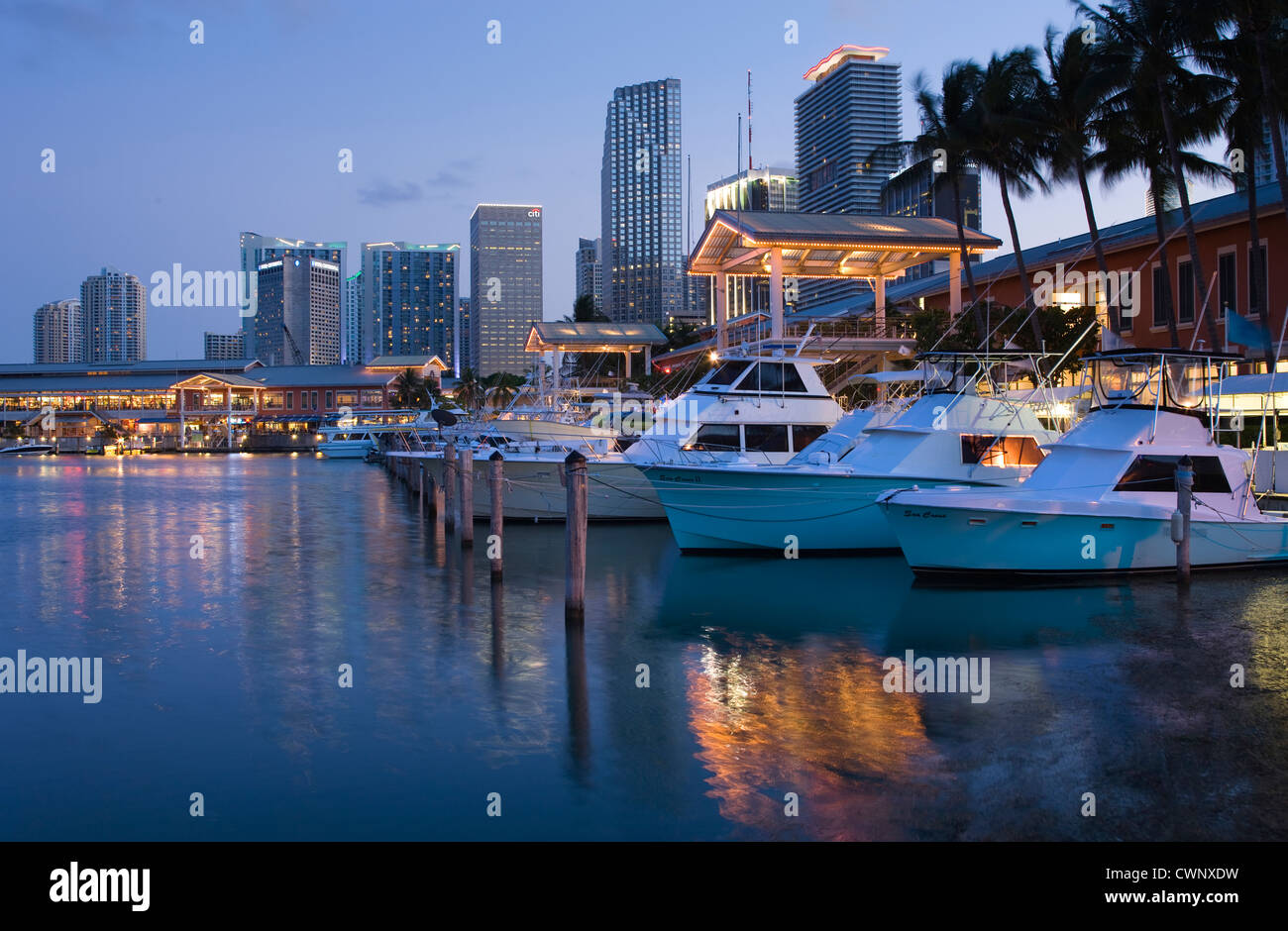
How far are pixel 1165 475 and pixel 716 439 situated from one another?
29.0 ft

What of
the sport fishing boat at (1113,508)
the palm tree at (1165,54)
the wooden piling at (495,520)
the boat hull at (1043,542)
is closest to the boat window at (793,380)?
the sport fishing boat at (1113,508)

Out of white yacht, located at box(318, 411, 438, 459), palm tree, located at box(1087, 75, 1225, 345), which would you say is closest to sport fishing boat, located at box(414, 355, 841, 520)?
palm tree, located at box(1087, 75, 1225, 345)

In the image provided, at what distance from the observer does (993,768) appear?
26.6ft

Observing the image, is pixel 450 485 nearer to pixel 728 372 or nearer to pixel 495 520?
pixel 728 372

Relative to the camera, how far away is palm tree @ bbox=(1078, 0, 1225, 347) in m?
27.6

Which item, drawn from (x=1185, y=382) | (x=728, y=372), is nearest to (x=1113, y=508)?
(x=1185, y=382)

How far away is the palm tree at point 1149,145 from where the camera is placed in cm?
3034

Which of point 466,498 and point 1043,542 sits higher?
point 466,498

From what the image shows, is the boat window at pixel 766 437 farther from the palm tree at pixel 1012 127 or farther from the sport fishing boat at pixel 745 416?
the palm tree at pixel 1012 127

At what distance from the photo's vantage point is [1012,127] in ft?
110

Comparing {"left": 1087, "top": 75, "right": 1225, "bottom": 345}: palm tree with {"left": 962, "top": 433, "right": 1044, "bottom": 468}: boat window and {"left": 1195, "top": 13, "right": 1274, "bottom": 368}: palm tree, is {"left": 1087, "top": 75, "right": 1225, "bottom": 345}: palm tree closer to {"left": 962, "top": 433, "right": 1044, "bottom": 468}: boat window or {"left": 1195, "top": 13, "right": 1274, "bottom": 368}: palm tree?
{"left": 1195, "top": 13, "right": 1274, "bottom": 368}: palm tree

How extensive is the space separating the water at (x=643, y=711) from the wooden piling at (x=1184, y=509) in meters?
0.52
